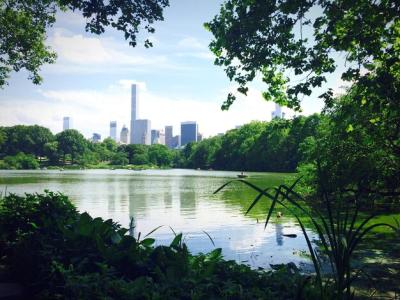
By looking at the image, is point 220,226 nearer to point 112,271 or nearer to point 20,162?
point 112,271

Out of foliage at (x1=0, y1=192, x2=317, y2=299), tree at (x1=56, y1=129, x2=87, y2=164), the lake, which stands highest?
tree at (x1=56, y1=129, x2=87, y2=164)

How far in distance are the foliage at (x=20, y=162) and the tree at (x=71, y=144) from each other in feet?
74.3

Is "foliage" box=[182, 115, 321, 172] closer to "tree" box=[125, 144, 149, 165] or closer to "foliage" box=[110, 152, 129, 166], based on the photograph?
"tree" box=[125, 144, 149, 165]

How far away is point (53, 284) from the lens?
12.6ft

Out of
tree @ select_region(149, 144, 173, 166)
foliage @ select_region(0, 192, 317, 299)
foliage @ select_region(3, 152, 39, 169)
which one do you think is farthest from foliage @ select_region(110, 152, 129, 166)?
foliage @ select_region(0, 192, 317, 299)

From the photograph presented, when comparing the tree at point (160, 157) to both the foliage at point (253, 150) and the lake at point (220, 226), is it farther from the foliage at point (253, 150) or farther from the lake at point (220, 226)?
the lake at point (220, 226)

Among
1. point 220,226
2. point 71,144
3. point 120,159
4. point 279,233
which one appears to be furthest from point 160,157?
point 279,233

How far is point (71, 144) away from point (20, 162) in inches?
1148

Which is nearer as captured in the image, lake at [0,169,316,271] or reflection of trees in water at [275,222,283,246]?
lake at [0,169,316,271]

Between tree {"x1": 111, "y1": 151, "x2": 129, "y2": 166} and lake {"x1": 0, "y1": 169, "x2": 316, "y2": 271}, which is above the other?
tree {"x1": 111, "y1": 151, "x2": 129, "y2": 166}

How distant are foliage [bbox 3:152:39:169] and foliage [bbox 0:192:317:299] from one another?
14196cm

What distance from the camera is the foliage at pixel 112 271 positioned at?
11.6ft

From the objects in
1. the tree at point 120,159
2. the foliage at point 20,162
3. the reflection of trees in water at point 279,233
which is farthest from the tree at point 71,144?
the reflection of trees in water at point 279,233

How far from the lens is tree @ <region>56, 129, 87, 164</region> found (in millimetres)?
160625
